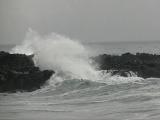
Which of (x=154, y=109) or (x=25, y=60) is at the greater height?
(x=25, y=60)

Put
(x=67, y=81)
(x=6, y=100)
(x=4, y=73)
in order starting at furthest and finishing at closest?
(x=67, y=81) → (x=4, y=73) → (x=6, y=100)

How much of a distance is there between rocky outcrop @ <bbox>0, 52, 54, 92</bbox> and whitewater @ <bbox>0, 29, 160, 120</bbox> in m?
0.47

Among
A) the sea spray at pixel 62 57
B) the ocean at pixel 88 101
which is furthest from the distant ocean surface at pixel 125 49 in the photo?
the ocean at pixel 88 101

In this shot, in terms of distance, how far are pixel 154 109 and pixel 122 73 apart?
10.3 meters

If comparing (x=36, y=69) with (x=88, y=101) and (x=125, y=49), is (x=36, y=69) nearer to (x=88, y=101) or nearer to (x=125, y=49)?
(x=88, y=101)

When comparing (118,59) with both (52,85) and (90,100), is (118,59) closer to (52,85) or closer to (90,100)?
(52,85)

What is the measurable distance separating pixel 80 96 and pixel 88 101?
1687 mm

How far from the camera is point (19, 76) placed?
22625 millimetres

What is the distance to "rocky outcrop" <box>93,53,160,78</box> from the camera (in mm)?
26156

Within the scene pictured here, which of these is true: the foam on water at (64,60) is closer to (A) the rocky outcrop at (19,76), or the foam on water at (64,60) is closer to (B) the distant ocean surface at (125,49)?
(A) the rocky outcrop at (19,76)

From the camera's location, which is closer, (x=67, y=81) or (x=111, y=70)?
(x=67, y=81)

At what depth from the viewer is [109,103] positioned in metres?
17.7

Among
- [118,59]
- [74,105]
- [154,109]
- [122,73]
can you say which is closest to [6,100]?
[74,105]

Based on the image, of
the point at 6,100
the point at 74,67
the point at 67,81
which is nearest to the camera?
the point at 6,100
